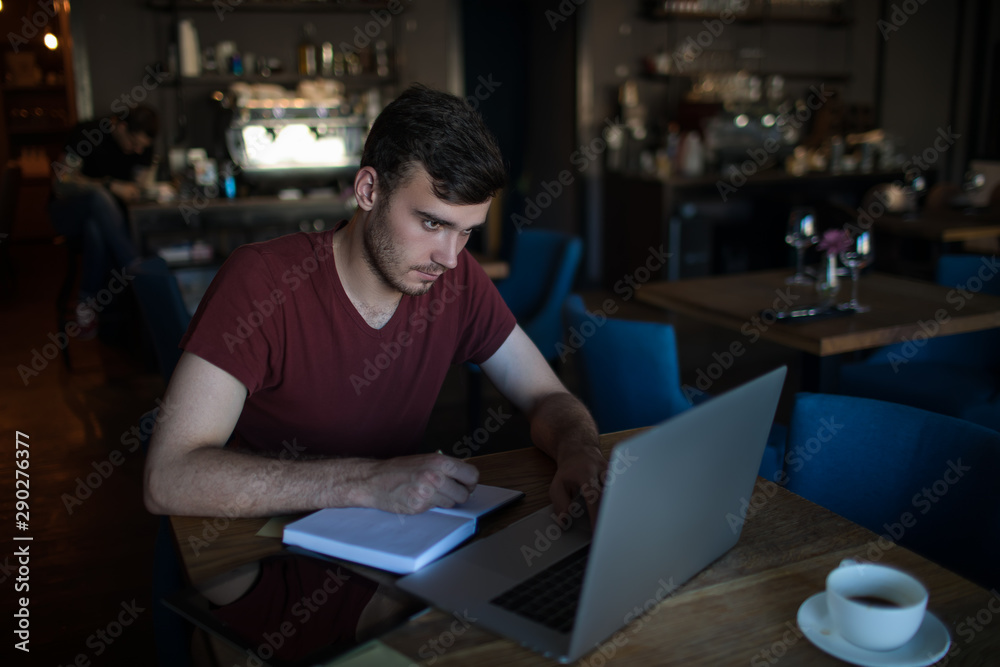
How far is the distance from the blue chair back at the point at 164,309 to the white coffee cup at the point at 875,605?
1892 millimetres

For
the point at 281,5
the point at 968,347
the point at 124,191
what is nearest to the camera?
the point at 968,347

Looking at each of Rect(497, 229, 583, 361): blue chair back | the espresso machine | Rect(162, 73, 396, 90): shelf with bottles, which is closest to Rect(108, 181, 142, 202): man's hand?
the espresso machine

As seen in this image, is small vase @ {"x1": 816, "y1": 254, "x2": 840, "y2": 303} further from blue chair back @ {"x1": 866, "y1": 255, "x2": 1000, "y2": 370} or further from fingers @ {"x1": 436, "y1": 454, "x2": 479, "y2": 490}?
fingers @ {"x1": 436, "y1": 454, "x2": 479, "y2": 490}

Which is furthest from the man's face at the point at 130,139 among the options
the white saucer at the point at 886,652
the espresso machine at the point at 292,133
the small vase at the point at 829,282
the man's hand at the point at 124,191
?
the white saucer at the point at 886,652

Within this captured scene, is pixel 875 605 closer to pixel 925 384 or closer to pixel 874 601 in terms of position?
pixel 874 601

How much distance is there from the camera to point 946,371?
2734 millimetres

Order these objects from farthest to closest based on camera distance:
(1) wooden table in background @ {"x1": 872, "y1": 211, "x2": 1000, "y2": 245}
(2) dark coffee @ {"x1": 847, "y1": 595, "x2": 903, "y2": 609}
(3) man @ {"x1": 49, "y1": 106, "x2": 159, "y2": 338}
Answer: (3) man @ {"x1": 49, "y1": 106, "x2": 159, "y2": 338}, (1) wooden table in background @ {"x1": 872, "y1": 211, "x2": 1000, "y2": 245}, (2) dark coffee @ {"x1": 847, "y1": 595, "x2": 903, "y2": 609}

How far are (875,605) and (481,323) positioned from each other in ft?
3.13

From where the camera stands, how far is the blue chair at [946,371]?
2504 millimetres

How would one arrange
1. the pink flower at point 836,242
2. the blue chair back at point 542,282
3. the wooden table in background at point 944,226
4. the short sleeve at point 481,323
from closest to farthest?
1. the short sleeve at point 481,323
2. the pink flower at point 836,242
3. the blue chair back at point 542,282
4. the wooden table in background at point 944,226

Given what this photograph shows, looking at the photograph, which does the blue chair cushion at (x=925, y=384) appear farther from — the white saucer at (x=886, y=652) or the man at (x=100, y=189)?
the man at (x=100, y=189)

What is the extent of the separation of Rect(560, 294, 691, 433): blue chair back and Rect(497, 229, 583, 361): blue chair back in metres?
0.94

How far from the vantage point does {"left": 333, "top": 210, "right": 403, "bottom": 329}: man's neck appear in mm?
1480

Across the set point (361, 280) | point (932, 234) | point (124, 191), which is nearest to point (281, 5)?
point (124, 191)
